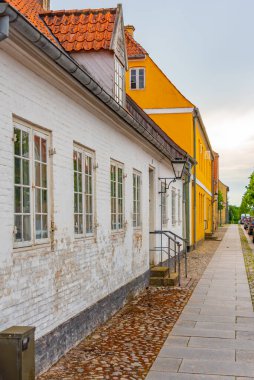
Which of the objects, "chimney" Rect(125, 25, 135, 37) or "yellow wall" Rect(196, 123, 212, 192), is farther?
"yellow wall" Rect(196, 123, 212, 192)

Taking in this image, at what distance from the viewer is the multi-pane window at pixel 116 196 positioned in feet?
31.3

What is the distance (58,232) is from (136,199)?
5402 millimetres

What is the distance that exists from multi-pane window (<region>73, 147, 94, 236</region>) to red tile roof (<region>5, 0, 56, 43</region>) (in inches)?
107

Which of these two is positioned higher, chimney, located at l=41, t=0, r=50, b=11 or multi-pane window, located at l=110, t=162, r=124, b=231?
chimney, located at l=41, t=0, r=50, b=11

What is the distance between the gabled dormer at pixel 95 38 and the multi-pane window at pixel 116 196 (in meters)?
1.43

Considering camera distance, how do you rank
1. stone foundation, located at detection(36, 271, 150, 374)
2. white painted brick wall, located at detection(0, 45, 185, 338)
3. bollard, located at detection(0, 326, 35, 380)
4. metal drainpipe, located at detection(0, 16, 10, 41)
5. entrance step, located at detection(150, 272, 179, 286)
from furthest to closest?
entrance step, located at detection(150, 272, 179, 286)
stone foundation, located at detection(36, 271, 150, 374)
white painted brick wall, located at detection(0, 45, 185, 338)
bollard, located at detection(0, 326, 35, 380)
metal drainpipe, located at detection(0, 16, 10, 41)

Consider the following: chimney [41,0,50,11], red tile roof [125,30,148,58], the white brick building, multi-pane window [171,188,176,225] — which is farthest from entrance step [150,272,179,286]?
red tile roof [125,30,148,58]

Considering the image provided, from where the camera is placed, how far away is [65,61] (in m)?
5.85

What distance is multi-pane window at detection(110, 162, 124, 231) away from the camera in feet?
31.3

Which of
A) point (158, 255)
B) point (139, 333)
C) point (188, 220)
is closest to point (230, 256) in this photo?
point (188, 220)

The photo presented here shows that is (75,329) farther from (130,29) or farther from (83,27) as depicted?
(130,29)

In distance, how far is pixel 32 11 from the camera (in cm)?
1018

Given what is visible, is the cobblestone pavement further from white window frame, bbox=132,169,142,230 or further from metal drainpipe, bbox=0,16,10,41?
metal drainpipe, bbox=0,16,10,41

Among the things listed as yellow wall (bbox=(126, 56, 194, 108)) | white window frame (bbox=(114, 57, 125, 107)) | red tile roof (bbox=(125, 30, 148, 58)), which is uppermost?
red tile roof (bbox=(125, 30, 148, 58))
